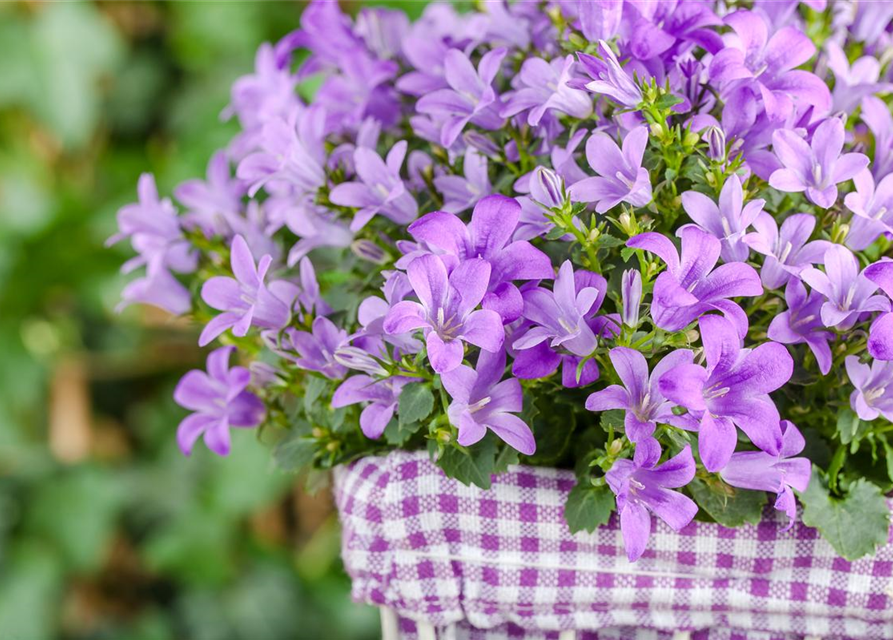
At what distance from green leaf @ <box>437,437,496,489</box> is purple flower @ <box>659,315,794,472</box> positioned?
4.0 inches

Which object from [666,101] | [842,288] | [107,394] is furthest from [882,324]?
[107,394]

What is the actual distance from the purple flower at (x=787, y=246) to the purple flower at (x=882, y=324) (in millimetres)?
29

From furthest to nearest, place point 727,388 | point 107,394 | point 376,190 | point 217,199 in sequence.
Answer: point 107,394
point 217,199
point 376,190
point 727,388

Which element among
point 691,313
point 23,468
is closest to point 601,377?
point 691,313

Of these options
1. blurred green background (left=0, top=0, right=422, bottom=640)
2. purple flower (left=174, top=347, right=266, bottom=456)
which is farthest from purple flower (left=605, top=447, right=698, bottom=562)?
blurred green background (left=0, top=0, right=422, bottom=640)

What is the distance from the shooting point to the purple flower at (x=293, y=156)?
1.68 feet

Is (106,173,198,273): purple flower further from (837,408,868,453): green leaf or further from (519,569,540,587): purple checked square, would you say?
(837,408,868,453): green leaf

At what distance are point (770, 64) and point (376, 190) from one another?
20cm

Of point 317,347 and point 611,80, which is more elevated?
point 611,80

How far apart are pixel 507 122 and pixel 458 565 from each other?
0.74 feet

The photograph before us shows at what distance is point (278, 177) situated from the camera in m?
0.51

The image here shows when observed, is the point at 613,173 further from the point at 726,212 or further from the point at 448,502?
the point at 448,502

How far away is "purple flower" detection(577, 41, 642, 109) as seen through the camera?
0.41 meters

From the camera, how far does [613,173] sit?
1.40 ft
